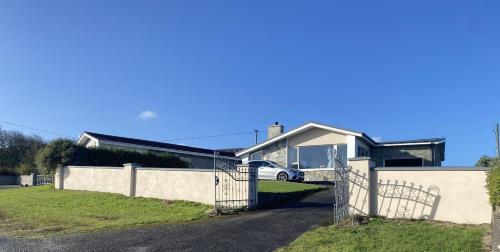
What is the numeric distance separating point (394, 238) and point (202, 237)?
438cm

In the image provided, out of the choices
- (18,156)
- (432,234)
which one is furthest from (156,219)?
(18,156)

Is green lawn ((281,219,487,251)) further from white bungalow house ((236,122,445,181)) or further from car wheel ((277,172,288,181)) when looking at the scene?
white bungalow house ((236,122,445,181))

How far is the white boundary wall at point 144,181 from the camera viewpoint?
18.2m

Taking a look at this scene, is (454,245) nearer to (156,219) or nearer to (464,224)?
(464,224)

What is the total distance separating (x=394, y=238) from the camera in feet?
32.8

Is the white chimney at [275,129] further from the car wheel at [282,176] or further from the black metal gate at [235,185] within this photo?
the black metal gate at [235,185]

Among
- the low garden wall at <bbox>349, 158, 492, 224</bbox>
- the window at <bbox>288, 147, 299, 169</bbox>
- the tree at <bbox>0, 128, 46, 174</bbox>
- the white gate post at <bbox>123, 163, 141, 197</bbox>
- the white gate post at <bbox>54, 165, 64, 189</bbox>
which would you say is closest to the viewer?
the low garden wall at <bbox>349, 158, 492, 224</bbox>

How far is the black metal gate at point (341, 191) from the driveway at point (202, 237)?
610 millimetres

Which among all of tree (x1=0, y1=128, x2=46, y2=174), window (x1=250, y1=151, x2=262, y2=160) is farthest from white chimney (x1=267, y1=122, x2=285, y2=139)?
tree (x1=0, y1=128, x2=46, y2=174)

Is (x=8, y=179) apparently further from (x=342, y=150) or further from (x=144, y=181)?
(x=342, y=150)

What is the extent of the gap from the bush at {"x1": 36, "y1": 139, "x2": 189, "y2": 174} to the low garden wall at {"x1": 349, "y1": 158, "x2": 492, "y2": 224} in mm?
17839

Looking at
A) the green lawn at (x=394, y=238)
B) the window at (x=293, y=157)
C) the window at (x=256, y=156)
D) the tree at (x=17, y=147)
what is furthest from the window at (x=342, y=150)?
the tree at (x=17, y=147)

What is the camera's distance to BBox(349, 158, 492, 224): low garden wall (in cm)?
1191

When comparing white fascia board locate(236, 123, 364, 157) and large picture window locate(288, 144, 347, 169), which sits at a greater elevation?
white fascia board locate(236, 123, 364, 157)
